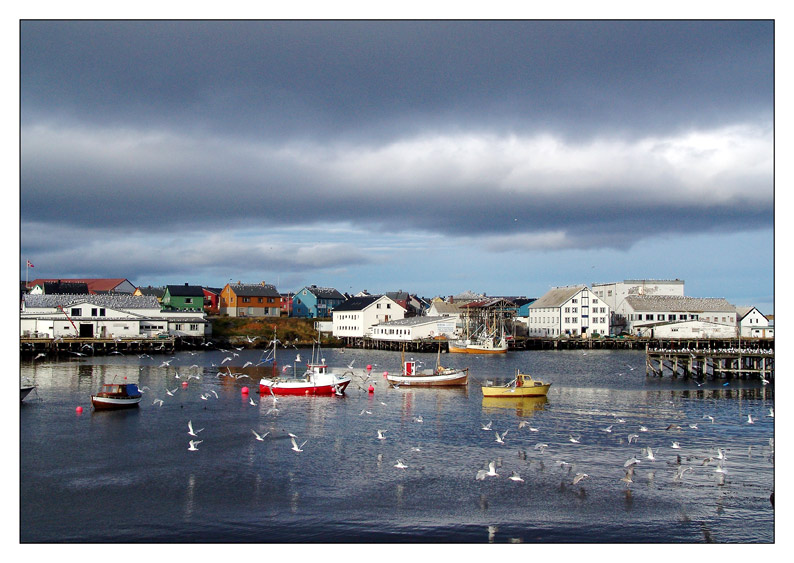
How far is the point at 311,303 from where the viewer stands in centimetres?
12888

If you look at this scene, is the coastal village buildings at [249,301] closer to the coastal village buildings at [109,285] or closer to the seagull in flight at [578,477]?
the coastal village buildings at [109,285]

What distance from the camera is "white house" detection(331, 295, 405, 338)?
104562mm

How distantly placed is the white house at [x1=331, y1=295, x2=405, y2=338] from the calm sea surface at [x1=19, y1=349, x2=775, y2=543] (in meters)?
59.1

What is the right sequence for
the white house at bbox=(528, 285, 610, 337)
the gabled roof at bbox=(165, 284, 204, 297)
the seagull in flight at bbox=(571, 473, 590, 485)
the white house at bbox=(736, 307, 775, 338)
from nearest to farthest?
the seagull in flight at bbox=(571, 473, 590, 485) < the white house at bbox=(736, 307, 775, 338) < the white house at bbox=(528, 285, 610, 337) < the gabled roof at bbox=(165, 284, 204, 297)

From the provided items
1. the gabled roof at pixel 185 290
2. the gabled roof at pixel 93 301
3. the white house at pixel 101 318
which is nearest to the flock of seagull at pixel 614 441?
the white house at pixel 101 318

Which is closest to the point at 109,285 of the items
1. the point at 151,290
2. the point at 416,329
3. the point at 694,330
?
the point at 151,290

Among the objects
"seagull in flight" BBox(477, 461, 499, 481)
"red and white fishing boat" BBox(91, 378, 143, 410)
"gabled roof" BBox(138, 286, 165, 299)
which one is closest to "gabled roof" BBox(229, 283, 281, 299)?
"gabled roof" BBox(138, 286, 165, 299)

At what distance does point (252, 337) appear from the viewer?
100500mm

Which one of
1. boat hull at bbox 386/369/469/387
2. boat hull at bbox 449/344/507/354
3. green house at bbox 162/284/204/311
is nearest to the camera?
boat hull at bbox 386/369/469/387

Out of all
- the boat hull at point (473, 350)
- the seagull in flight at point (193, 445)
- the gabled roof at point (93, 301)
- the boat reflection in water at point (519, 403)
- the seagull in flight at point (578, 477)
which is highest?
the gabled roof at point (93, 301)

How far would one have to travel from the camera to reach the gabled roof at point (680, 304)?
11231 cm

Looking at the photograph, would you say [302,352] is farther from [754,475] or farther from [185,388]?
[754,475]

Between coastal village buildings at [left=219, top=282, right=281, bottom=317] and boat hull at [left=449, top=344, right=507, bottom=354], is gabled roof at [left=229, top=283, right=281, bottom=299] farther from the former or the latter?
boat hull at [left=449, top=344, right=507, bottom=354]

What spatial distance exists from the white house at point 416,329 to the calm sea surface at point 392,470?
5157 centimetres
